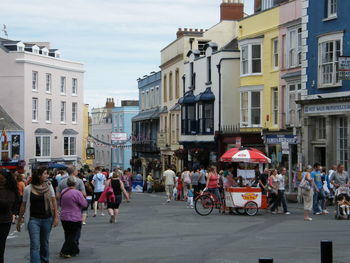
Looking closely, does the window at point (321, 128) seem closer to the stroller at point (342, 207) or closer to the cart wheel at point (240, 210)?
the cart wheel at point (240, 210)

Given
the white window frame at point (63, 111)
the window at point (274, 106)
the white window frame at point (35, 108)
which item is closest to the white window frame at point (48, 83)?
the white window frame at point (35, 108)

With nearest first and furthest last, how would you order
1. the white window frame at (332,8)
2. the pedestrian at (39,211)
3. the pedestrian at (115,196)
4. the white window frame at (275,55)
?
the pedestrian at (39,211)
the pedestrian at (115,196)
the white window frame at (332,8)
the white window frame at (275,55)

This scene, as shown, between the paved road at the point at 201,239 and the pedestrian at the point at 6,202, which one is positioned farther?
the paved road at the point at 201,239

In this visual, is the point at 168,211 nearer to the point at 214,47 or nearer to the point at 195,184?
the point at 195,184

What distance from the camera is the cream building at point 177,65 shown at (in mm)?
56719

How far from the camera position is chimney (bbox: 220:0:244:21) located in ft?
186

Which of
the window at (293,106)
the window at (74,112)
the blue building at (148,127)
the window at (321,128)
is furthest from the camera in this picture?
the window at (74,112)

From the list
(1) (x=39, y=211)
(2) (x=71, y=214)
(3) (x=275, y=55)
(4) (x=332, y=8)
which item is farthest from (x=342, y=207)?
(3) (x=275, y=55)

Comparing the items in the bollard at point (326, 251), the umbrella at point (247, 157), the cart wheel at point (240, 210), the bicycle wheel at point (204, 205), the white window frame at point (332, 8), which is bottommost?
the cart wheel at point (240, 210)

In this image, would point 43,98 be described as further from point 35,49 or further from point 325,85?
point 325,85

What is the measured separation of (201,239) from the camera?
1856cm

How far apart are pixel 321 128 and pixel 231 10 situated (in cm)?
2426

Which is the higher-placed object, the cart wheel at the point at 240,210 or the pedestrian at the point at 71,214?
the pedestrian at the point at 71,214

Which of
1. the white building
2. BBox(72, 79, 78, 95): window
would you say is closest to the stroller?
the white building
